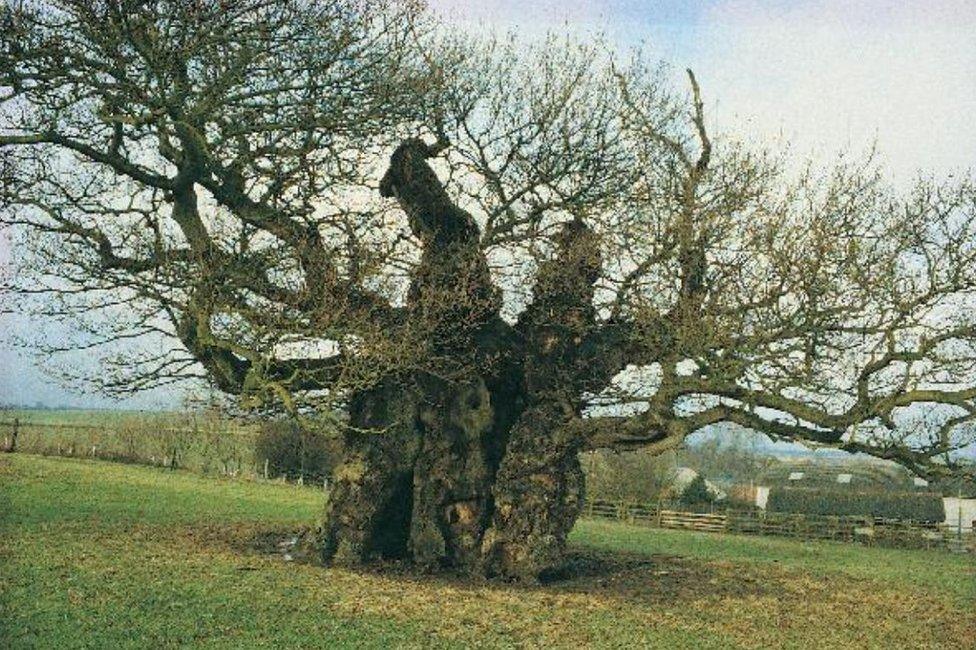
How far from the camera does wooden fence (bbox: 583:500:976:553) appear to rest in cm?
4766

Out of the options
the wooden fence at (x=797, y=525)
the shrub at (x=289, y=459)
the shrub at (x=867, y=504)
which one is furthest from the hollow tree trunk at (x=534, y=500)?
the shrub at (x=867, y=504)

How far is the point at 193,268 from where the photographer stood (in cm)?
1555

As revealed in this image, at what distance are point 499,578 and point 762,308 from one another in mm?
6397

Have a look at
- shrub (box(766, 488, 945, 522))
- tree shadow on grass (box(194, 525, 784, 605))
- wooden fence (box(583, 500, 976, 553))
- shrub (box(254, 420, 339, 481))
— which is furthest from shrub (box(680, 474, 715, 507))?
tree shadow on grass (box(194, 525, 784, 605))

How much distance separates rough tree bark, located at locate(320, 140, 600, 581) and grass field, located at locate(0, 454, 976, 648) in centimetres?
100

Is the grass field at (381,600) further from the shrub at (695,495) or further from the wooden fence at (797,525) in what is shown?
the shrub at (695,495)

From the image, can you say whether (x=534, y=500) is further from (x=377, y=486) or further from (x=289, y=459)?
(x=289, y=459)

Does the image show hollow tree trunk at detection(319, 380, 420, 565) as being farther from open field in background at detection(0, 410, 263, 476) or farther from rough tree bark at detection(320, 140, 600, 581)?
open field in background at detection(0, 410, 263, 476)

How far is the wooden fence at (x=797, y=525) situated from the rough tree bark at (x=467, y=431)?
32.4 m

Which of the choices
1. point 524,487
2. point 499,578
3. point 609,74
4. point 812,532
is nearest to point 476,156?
point 609,74

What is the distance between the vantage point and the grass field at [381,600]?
1163 centimetres

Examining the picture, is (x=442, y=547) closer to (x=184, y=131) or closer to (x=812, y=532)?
(x=184, y=131)

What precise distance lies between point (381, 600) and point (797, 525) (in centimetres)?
3926

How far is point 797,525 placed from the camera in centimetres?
4903
